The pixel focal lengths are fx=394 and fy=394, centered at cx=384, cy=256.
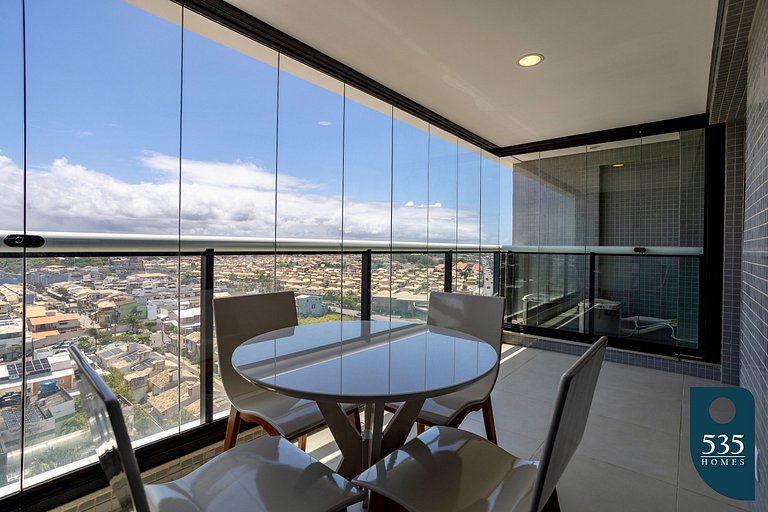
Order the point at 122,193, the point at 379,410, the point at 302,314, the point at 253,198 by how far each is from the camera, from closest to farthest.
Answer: the point at 379,410 → the point at 122,193 → the point at 253,198 → the point at 302,314

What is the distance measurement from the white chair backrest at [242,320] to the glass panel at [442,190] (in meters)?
2.22

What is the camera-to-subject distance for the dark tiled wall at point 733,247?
3.67 metres

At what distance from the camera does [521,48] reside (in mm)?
2711

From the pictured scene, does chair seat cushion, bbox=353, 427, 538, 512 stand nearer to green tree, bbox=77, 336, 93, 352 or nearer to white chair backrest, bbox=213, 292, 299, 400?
white chair backrest, bbox=213, 292, 299, 400

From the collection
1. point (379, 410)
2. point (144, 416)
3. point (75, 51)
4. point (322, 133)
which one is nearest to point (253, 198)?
point (322, 133)

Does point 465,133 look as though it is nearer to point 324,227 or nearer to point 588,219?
point 588,219

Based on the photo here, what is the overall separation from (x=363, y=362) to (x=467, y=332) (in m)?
1.14

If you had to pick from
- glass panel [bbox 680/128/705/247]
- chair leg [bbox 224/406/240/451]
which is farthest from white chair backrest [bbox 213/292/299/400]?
glass panel [bbox 680/128/705/247]

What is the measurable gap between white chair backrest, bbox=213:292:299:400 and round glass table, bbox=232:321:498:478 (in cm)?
27

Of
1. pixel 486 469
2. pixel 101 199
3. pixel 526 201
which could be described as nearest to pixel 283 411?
pixel 486 469

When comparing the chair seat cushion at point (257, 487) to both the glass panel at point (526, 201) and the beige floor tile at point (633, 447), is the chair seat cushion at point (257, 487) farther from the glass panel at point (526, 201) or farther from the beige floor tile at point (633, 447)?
the glass panel at point (526, 201)

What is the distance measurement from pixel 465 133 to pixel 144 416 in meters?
4.12

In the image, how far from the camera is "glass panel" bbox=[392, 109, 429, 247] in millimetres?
3865

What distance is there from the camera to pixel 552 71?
3059mm
